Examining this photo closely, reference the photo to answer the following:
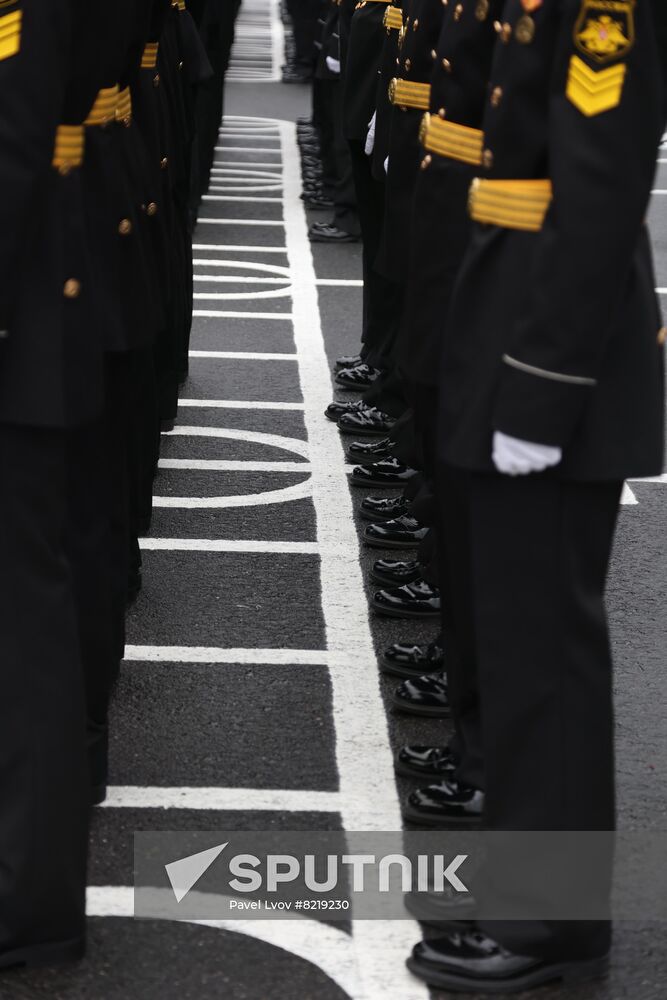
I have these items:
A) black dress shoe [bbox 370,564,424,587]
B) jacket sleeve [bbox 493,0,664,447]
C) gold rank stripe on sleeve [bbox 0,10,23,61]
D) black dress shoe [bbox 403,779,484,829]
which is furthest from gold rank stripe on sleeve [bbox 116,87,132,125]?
black dress shoe [bbox 370,564,424,587]

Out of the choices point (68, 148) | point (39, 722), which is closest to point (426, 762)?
point (39, 722)

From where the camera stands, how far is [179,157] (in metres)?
5.52

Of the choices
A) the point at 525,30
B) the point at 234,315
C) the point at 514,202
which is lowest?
the point at 234,315

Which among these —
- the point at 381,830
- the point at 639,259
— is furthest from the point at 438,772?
the point at 639,259

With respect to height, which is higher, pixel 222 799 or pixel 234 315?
pixel 222 799

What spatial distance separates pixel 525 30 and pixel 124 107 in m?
1.05

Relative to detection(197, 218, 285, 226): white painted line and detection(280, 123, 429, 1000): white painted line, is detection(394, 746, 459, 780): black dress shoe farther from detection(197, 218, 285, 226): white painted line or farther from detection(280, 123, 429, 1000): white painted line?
detection(197, 218, 285, 226): white painted line

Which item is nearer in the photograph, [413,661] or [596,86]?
[596,86]

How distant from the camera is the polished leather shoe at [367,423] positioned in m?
5.98

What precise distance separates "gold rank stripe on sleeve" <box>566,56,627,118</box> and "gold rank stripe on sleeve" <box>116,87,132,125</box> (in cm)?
107

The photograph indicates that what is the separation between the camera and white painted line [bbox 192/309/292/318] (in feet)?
25.7

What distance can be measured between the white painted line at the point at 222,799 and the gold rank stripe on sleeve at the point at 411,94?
1.85 meters

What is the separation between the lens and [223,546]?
493 centimetres

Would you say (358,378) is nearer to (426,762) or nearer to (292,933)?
(426,762)
